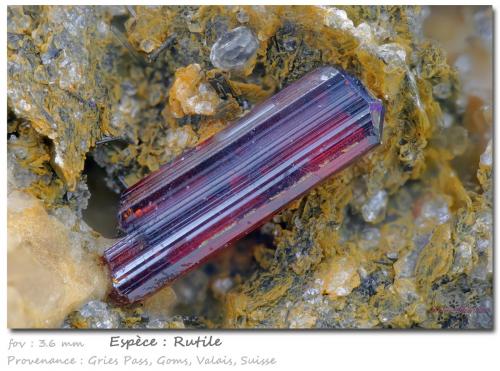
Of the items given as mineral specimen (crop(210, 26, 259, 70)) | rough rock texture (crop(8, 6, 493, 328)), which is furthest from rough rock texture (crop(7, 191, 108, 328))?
mineral specimen (crop(210, 26, 259, 70))

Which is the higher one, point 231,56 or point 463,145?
point 231,56

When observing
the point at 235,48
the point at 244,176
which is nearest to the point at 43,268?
the point at 244,176

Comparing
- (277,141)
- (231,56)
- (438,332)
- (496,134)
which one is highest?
(231,56)

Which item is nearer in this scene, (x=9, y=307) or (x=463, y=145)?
(x=9, y=307)

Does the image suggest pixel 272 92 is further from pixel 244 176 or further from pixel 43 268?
pixel 43 268

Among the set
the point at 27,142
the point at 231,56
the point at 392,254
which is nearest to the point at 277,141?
the point at 231,56
